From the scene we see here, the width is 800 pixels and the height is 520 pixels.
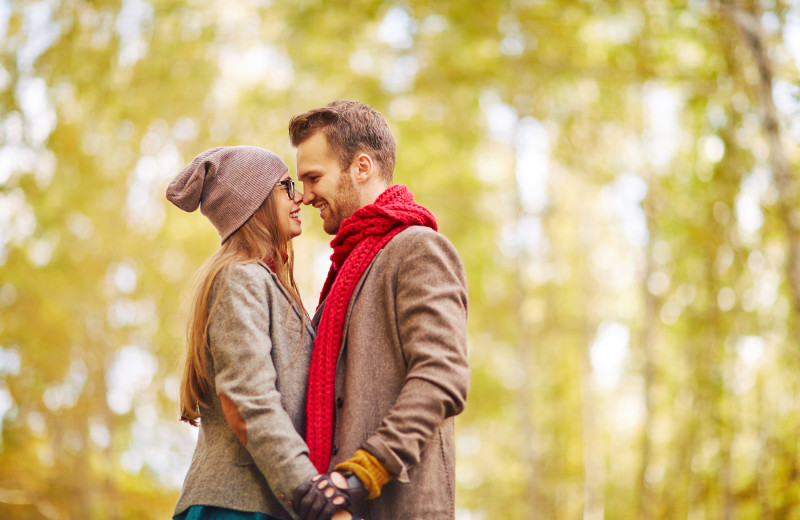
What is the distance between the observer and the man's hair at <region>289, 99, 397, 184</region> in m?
2.48

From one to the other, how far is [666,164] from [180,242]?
5325 mm

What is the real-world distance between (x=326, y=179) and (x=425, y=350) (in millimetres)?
706

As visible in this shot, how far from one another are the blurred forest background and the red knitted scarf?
331cm

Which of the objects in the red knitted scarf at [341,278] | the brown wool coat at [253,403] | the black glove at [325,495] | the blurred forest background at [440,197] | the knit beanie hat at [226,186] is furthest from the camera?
the blurred forest background at [440,197]

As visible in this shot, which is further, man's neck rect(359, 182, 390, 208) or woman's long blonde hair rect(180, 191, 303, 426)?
man's neck rect(359, 182, 390, 208)

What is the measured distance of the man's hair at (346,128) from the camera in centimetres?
248

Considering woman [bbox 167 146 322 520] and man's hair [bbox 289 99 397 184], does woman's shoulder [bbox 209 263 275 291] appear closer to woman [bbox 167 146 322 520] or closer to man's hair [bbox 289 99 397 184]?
woman [bbox 167 146 322 520]

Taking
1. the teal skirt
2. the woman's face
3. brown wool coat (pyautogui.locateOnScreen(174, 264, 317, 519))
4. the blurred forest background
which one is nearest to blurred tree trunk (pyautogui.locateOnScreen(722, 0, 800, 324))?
the blurred forest background

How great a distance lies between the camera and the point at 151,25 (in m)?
8.23

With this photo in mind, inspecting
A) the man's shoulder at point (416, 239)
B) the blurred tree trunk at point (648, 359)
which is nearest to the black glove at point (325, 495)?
the man's shoulder at point (416, 239)

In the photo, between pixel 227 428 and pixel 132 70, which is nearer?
pixel 227 428

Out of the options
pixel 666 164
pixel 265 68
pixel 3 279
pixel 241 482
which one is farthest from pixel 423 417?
pixel 265 68

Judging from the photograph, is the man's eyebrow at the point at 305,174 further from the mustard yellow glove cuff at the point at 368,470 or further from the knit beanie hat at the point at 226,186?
the mustard yellow glove cuff at the point at 368,470

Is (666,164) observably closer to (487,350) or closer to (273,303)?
(273,303)
